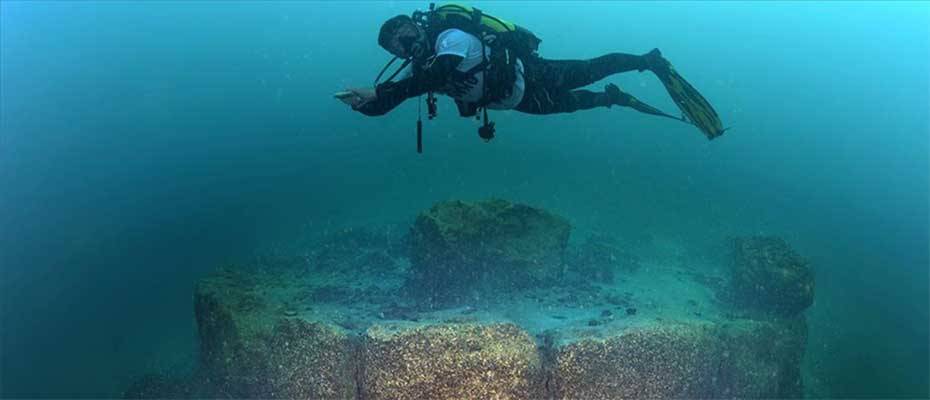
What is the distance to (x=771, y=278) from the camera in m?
9.56

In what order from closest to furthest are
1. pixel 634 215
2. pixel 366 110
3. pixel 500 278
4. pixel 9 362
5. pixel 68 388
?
1. pixel 366 110
2. pixel 500 278
3. pixel 68 388
4. pixel 9 362
5. pixel 634 215

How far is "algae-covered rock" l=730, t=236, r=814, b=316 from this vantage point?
929 cm

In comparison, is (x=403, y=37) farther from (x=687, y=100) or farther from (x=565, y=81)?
(x=687, y=100)

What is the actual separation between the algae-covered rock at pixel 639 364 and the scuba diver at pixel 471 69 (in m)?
2.91

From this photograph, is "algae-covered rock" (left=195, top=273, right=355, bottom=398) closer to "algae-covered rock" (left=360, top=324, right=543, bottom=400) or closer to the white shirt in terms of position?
"algae-covered rock" (left=360, top=324, right=543, bottom=400)

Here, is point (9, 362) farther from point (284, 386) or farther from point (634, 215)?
point (634, 215)

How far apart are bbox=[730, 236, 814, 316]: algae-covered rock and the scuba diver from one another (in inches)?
232

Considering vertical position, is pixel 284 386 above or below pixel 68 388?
above

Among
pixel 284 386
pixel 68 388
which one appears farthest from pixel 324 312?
pixel 68 388

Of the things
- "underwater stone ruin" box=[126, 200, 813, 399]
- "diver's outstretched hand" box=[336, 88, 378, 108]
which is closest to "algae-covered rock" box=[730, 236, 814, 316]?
"underwater stone ruin" box=[126, 200, 813, 399]

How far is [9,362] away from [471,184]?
67.6 feet

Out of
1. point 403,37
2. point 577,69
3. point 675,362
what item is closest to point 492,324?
point 675,362

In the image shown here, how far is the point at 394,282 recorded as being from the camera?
32.2 ft

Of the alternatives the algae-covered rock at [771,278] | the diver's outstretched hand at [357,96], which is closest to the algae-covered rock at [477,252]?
the diver's outstretched hand at [357,96]
